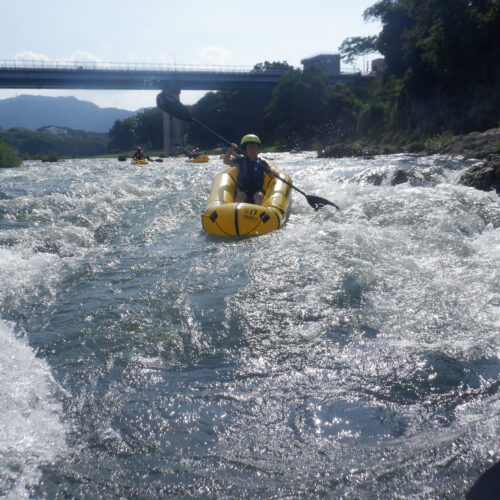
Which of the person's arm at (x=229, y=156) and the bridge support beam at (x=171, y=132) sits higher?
the person's arm at (x=229, y=156)

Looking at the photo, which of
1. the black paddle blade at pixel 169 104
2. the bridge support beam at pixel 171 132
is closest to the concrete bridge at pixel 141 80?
the bridge support beam at pixel 171 132

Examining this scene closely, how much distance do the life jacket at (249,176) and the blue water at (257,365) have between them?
2.33m

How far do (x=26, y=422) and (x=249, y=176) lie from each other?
237 inches

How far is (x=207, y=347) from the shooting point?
311cm

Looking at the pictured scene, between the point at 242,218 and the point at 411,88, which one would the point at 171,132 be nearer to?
the point at 411,88

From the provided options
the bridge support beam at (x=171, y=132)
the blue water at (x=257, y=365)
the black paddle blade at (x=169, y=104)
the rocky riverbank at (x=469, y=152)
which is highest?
the black paddle blade at (x=169, y=104)

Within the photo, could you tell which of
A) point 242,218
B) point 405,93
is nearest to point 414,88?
point 405,93

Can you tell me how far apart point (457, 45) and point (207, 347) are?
2664cm

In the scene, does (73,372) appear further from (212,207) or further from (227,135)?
(227,135)

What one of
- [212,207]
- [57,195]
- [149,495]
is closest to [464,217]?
[212,207]

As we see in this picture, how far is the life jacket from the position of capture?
7891 millimetres

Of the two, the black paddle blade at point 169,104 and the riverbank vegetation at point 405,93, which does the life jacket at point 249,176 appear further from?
the riverbank vegetation at point 405,93

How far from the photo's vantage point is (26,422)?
7.33 ft

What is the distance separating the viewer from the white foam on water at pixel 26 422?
6.27ft
